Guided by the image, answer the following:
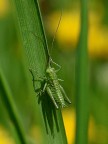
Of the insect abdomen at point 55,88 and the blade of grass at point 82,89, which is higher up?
the blade of grass at point 82,89

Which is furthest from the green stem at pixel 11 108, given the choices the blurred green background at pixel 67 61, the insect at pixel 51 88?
the blurred green background at pixel 67 61

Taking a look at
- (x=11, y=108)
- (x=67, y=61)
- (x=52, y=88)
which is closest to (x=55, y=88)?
(x=52, y=88)

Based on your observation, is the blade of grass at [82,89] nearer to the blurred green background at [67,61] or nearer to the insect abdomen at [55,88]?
the insect abdomen at [55,88]

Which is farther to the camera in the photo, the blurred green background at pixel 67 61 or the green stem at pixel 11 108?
the blurred green background at pixel 67 61

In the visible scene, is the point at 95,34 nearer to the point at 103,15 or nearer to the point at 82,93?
the point at 103,15

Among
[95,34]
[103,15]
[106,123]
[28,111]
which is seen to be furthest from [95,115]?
[103,15]

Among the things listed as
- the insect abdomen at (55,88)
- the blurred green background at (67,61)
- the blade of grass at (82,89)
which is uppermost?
the blade of grass at (82,89)

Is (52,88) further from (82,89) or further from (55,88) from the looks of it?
(82,89)
